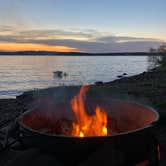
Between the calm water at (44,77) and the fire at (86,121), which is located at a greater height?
the fire at (86,121)

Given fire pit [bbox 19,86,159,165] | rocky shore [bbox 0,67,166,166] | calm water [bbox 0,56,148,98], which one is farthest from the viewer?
calm water [bbox 0,56,148,98]

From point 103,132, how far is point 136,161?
69 centimetres

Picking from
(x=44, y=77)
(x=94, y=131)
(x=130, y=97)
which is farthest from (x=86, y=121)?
(x=44, y=77)

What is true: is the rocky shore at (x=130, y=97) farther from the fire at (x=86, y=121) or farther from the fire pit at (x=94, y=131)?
the fire at (x=86, y=121)

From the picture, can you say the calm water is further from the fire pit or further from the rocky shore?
the fire pit

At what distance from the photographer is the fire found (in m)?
4.24

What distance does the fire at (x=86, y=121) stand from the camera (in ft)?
13.9

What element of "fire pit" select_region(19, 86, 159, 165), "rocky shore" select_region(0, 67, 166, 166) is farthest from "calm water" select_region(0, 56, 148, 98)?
"fire pit" select_region(19, 86, 159, 165)

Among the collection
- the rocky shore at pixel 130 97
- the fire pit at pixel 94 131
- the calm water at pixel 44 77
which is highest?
Answer: the fire pit at pixel 94 131

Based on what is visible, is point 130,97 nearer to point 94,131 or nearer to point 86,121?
point 86,121

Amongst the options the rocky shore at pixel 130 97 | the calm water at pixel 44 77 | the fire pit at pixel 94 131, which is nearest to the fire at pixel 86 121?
the fire pit at pixel 94 131

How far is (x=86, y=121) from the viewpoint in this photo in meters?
4.46

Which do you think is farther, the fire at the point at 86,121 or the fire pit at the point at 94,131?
the fire at the point at 86,121

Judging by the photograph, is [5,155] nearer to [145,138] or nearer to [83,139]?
[83,139]
